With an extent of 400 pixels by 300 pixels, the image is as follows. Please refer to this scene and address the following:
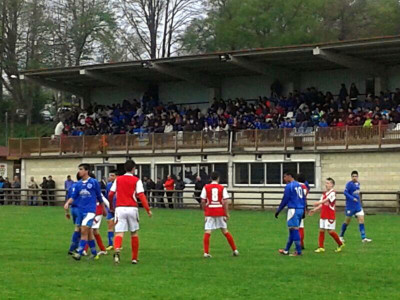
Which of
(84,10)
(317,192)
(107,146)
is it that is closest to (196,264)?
(317,192)

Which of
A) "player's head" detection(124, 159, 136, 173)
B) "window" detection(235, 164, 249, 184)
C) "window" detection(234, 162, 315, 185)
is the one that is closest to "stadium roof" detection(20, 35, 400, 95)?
"window" detection(234, 162, 315, 185)

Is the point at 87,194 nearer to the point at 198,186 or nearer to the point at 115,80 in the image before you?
the point at 198,186

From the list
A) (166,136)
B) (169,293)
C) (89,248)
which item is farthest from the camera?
(166,136)

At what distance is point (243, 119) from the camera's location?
4478cm

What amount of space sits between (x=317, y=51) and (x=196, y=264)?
83.7 ft

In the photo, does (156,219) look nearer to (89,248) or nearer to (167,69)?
(89,248)

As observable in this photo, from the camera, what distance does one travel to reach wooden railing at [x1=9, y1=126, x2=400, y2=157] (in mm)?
38344

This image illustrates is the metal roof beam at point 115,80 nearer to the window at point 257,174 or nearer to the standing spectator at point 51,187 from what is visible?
the standing spectator at point 51,187

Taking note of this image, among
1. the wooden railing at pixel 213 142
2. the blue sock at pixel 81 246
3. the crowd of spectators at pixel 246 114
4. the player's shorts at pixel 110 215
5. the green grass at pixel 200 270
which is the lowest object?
the green grass at pixel 200 270

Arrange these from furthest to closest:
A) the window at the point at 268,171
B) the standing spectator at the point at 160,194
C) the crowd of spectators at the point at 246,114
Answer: the standing spectator at the point at 160,194, the crowd of spectators at the point at 246,114, the window at the point at 268,171

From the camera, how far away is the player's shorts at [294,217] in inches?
711

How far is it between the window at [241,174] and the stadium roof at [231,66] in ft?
17.6

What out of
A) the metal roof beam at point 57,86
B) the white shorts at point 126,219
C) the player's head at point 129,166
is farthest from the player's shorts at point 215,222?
the metal roof beam at point 57,86

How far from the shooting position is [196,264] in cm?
1645
